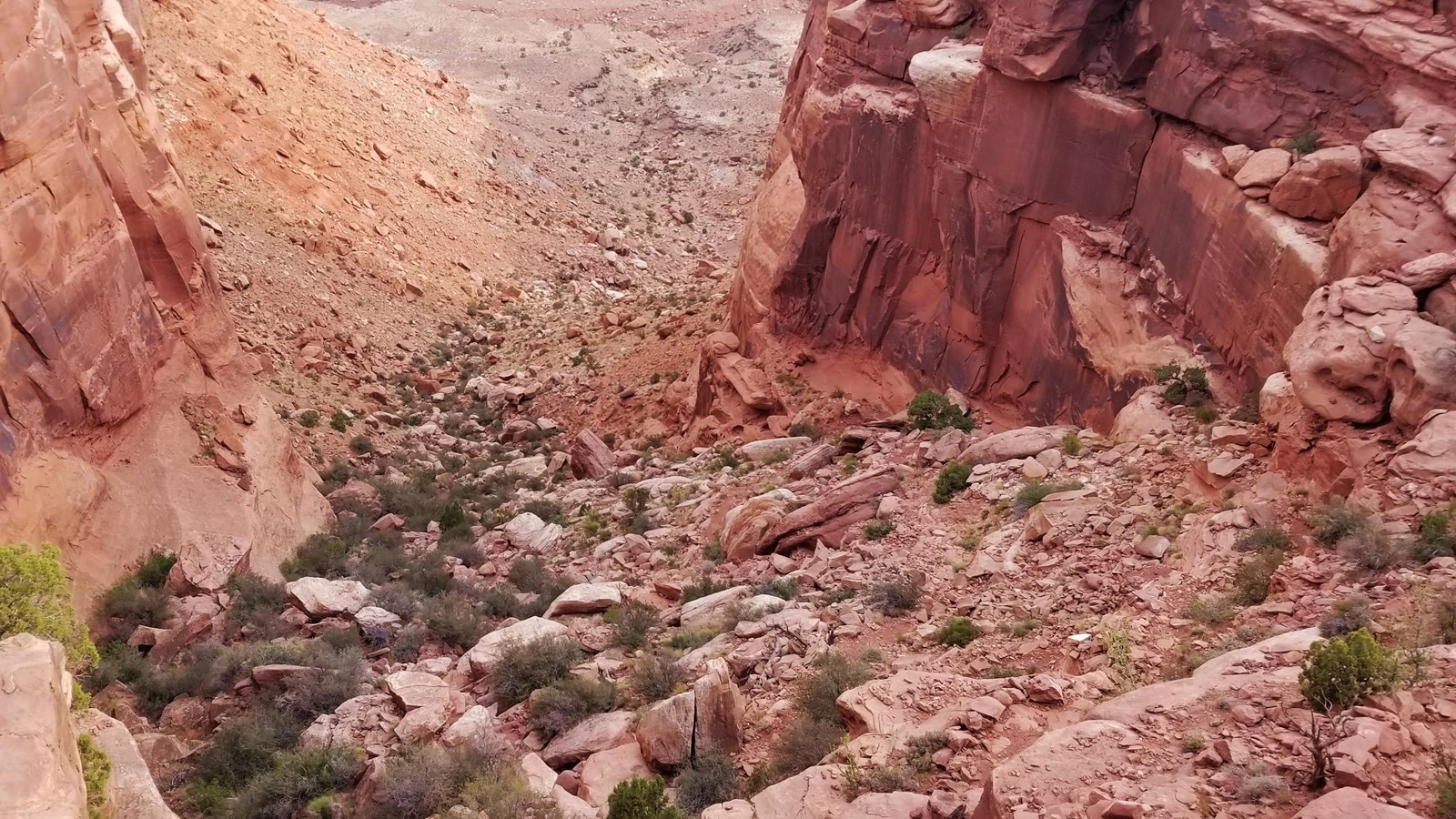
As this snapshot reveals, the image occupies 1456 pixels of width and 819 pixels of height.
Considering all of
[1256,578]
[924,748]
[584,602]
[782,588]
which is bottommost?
[584,602]

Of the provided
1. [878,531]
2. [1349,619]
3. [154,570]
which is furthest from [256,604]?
[1349,619]

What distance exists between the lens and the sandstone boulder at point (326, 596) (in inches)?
669

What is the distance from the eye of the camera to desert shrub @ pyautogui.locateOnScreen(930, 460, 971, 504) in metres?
16.5

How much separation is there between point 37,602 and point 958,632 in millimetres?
9936

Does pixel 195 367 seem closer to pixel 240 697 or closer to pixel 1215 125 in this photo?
Answer: pixel 240 697

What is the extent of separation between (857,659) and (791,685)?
0.82 metres

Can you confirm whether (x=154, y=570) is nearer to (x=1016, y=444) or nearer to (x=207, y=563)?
(x=207, y=563)

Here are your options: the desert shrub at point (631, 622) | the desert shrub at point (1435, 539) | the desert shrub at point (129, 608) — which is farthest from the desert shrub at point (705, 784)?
the desert shrub at point (129, 608)

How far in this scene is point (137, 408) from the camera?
1805 cm

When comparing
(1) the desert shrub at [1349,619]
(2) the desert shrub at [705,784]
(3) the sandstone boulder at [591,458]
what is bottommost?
(3) the sandstone boulder at [591,458]

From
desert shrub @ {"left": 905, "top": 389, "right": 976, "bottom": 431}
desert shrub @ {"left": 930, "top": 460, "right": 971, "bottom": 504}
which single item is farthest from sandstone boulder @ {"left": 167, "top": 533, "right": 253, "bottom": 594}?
desert shrub @ {"left": 905, "top": 389, "right": 976, "bottom": 431}

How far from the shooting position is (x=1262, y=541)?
1158cm

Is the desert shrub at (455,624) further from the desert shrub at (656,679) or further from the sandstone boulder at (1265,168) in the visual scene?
the sandstone boulder at (1265,168)

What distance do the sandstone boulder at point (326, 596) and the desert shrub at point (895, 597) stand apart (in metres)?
8.53
